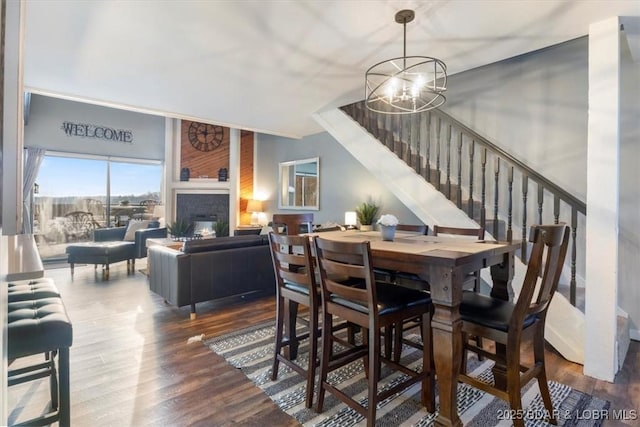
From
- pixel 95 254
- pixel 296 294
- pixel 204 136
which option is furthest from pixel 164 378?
pixel 204 136

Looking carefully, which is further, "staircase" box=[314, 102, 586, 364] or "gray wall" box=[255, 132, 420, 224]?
"gray wall" box=[255, 132, 420, 224]

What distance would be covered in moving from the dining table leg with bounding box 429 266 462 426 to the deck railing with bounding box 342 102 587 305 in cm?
149

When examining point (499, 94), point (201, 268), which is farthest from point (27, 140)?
point (499, 94)

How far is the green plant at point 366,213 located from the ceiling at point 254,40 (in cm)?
166

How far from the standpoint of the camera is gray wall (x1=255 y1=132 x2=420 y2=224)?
16.5 feet

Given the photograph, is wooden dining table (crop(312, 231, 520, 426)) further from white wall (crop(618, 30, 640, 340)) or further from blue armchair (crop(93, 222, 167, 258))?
blue armchair (crop(93, 222, 167, 258))

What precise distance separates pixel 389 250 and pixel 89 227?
738 cm

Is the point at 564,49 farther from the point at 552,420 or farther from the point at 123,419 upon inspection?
the point at 123,419

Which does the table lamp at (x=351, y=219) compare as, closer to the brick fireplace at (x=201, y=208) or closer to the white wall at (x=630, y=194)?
the white wall at (x=630, y=194)

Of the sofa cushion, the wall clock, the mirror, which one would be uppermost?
the wall clock

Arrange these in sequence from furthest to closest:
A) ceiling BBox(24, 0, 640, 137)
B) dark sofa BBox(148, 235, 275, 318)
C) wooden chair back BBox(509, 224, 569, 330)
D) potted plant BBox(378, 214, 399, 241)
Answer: dark sofa BBox(148, 235, 275, 318)
ceiling BBox(24, 0, 640, 137)
potted plant BBox(378, 214, 399, 241)
wooden chair back BBox(509, 224, 569, 330)

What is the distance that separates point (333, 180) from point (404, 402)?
4338 mm

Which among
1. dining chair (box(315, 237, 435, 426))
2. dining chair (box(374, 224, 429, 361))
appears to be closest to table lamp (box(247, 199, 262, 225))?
dining chair (box(374, 224, 429, 361))

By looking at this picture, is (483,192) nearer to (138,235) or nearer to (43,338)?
(43,338)
